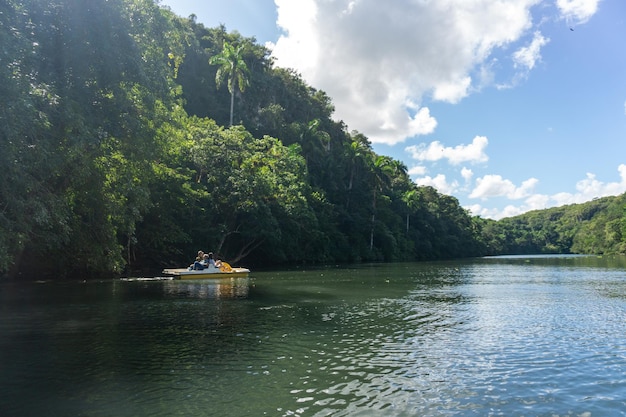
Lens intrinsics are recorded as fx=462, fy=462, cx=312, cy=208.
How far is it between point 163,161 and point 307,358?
32.4m

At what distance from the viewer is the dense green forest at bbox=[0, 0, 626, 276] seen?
687 inches

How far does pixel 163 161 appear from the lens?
3981 centimetres

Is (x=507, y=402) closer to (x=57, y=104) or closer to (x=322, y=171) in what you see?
(x=57, y=104)

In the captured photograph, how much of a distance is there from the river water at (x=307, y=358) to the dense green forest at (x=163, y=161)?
5.64 m

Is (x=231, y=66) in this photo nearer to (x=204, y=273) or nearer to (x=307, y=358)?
(x=204, y=273)

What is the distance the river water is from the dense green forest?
564cm

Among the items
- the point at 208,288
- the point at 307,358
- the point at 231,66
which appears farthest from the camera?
the point at 231,66

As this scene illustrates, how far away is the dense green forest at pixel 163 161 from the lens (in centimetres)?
1744

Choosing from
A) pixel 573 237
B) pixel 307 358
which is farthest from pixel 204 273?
pixel 573 237

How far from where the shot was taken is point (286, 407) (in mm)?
7793

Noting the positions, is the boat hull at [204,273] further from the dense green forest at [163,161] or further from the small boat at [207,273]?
the dense green forest at [163,161]

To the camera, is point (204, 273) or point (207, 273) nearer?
point (204, 273)

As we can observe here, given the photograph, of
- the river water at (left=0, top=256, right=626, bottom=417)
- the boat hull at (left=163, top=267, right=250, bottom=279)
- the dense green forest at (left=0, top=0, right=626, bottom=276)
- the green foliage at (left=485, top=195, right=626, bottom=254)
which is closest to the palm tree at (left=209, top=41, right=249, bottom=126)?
the dense green forest at (left=0, top=0, right=626, bottom=276)

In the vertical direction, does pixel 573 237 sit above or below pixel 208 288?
above
